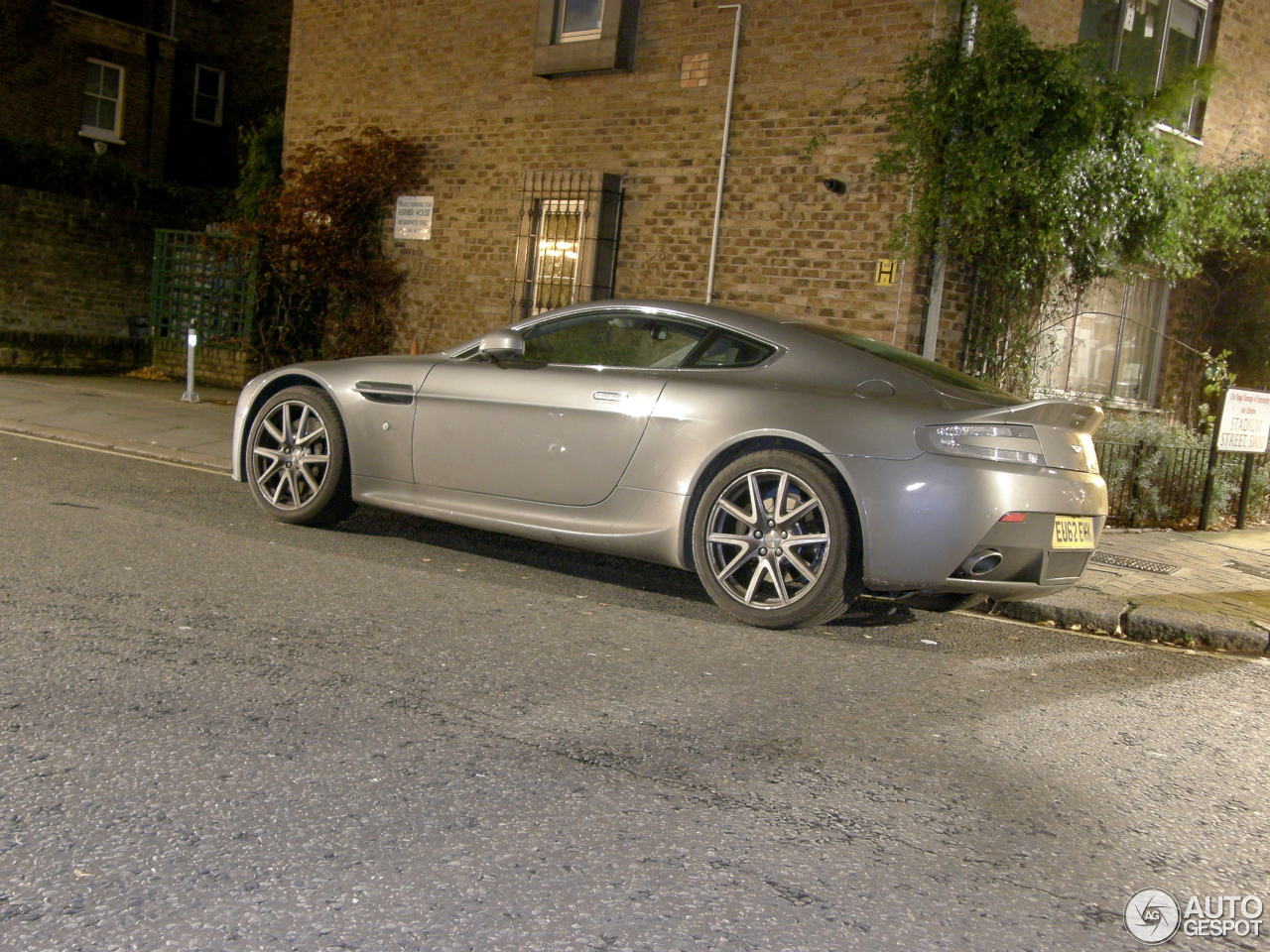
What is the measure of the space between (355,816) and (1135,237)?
387 inches

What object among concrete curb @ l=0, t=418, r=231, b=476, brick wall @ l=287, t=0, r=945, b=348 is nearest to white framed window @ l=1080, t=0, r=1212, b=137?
brick wall @ l=287, t=0, r=945, b=348

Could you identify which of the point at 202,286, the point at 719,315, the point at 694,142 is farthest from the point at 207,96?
the point at 719,315

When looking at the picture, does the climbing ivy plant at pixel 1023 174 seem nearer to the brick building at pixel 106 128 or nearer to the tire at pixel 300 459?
the tire at pixel 300 459

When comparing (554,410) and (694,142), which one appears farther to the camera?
(694,142)

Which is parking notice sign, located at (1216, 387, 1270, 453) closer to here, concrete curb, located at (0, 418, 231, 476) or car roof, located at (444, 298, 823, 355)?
car roof, located at (444, 298, 823, 355)

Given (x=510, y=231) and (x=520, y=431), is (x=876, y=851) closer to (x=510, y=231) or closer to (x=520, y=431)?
(x=520, y=431)

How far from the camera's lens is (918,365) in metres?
5.75

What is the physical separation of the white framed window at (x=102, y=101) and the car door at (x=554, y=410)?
70.5 ft

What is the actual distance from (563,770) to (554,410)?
2807mm

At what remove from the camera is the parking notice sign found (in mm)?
9719

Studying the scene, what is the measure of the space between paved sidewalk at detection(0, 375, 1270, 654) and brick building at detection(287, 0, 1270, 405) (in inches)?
104

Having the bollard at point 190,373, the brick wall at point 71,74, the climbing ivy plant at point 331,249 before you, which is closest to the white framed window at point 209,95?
the brick wall at point 71,74

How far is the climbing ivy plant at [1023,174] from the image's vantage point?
31.7 ft

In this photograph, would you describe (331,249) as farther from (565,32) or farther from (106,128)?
(106,128)
